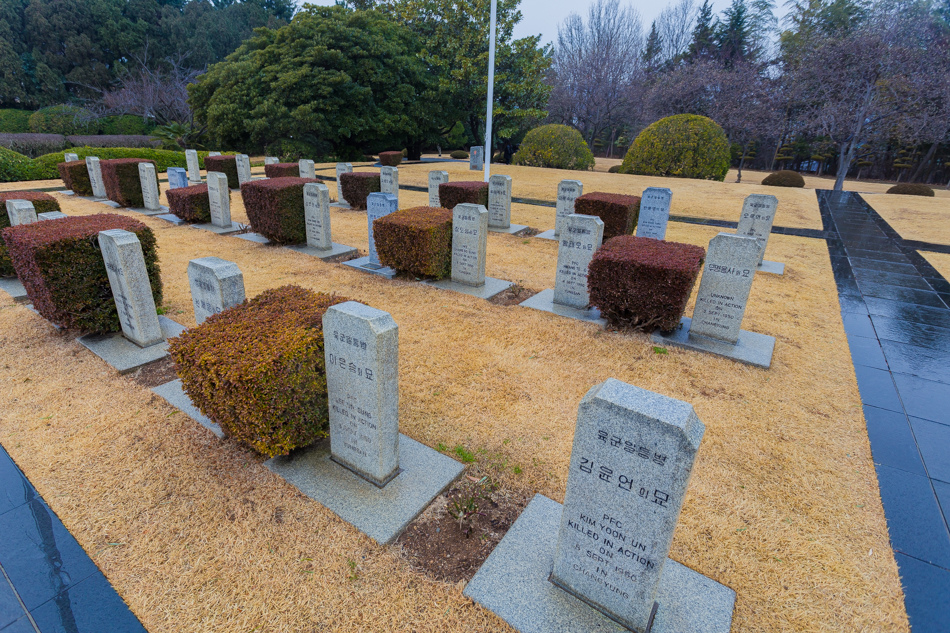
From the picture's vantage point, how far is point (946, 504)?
10.8 ft

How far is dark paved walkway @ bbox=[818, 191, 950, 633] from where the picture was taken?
2.80m

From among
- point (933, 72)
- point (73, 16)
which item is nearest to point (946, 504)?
point (933, 72)

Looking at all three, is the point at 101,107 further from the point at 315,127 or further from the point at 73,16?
the point at 315,127

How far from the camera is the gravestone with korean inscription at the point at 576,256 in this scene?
20.8ft

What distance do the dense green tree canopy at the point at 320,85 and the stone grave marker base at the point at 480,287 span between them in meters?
21.2

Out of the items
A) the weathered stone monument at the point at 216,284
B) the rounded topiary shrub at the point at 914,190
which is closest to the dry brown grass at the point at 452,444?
the weathered stone monument at the point at 216,284

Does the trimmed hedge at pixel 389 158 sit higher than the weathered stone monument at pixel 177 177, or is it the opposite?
the trimmed hedge at pixel 389 158

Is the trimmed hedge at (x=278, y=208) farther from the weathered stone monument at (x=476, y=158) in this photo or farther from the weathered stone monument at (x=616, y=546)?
the weathered stone monument at (x=476, y=158)

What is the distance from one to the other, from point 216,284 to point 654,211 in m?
8.45

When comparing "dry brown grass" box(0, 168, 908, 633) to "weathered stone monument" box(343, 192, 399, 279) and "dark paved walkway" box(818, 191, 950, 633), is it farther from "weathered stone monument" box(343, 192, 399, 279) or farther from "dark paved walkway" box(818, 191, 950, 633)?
"weathered stone monument" box(343, 192, 399, 279)

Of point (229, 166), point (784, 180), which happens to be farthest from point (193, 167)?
point (784, 180)

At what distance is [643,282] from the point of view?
18.1ft

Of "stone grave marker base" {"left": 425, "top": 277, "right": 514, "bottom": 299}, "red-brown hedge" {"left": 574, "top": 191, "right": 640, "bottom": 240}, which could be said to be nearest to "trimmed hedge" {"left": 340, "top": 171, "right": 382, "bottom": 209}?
"red-brown hedge" {"left": 574, "top": 191, "right": 640, "bottom": 240}

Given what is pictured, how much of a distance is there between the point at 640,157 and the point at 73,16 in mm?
47185
